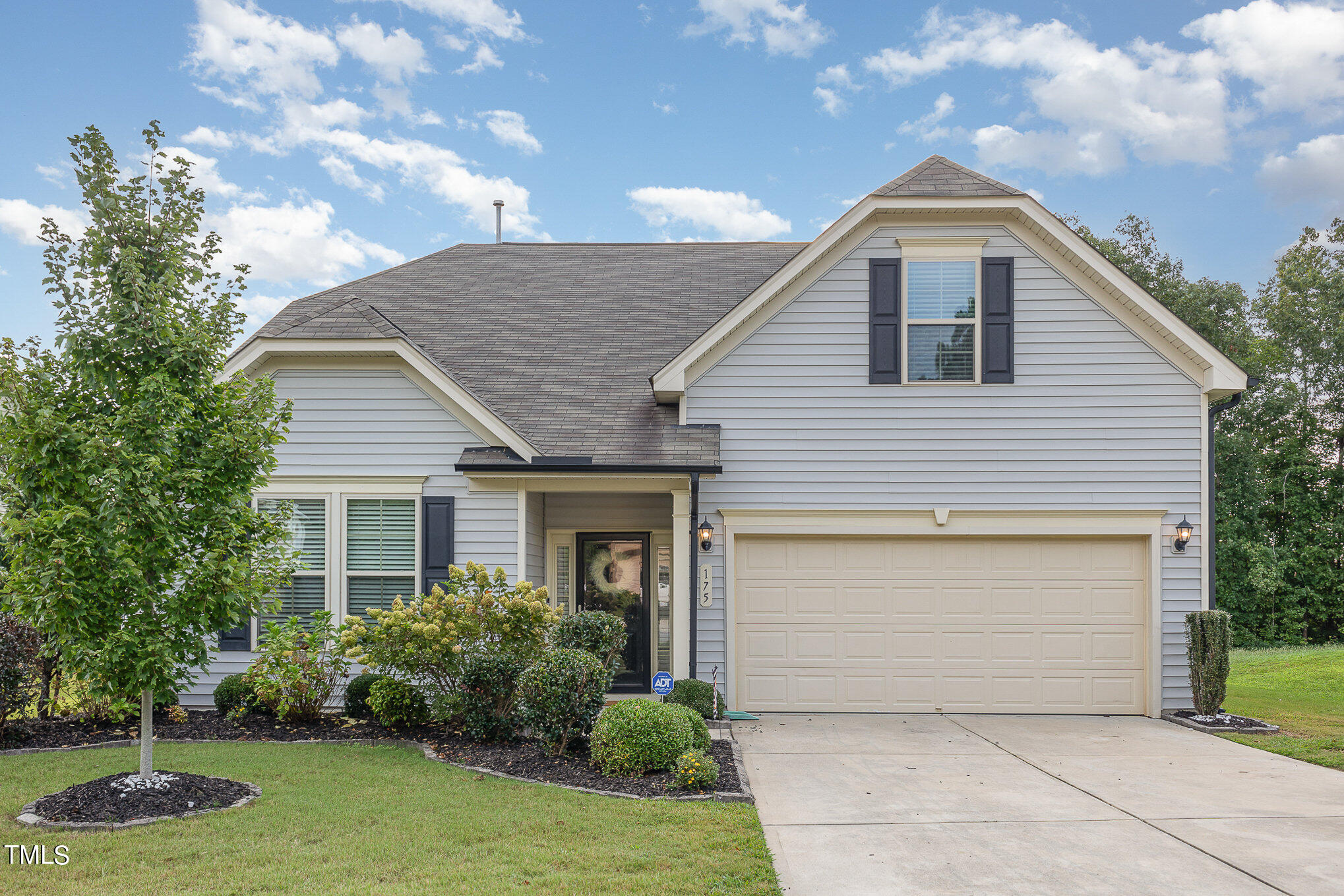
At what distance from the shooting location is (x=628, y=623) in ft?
37.4

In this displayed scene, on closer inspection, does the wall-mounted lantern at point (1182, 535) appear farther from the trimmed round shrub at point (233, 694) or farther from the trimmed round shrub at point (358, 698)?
the trimmed round shrub at point (233, 694)

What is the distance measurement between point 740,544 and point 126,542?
252 inches

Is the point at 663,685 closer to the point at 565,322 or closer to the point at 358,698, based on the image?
the point at 358,698

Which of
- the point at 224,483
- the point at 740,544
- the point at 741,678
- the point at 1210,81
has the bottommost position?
the point at 741,678

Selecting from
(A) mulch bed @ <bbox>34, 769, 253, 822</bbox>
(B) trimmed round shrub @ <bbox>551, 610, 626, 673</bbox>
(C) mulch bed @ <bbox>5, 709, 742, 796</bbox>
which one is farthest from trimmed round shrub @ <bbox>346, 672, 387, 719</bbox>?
(A) mulch bed @ <bbox>34, 769, 253, 822</bbox>

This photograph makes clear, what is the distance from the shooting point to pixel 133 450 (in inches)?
222

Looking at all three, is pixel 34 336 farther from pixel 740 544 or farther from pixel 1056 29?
pixel 1056 29

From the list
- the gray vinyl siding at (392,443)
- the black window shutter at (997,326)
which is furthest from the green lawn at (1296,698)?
the gray vinyl siding at (392,443)

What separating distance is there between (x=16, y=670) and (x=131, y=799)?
120 inches

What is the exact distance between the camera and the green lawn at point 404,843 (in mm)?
4316

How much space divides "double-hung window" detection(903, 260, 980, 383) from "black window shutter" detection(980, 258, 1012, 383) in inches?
5.4

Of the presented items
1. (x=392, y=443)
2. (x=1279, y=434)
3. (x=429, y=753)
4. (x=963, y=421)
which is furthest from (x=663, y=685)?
(x=1279, y=434)

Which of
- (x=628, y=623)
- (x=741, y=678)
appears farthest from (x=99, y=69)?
(x=741, y=678)

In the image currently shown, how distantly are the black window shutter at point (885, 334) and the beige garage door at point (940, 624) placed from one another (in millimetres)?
2023
